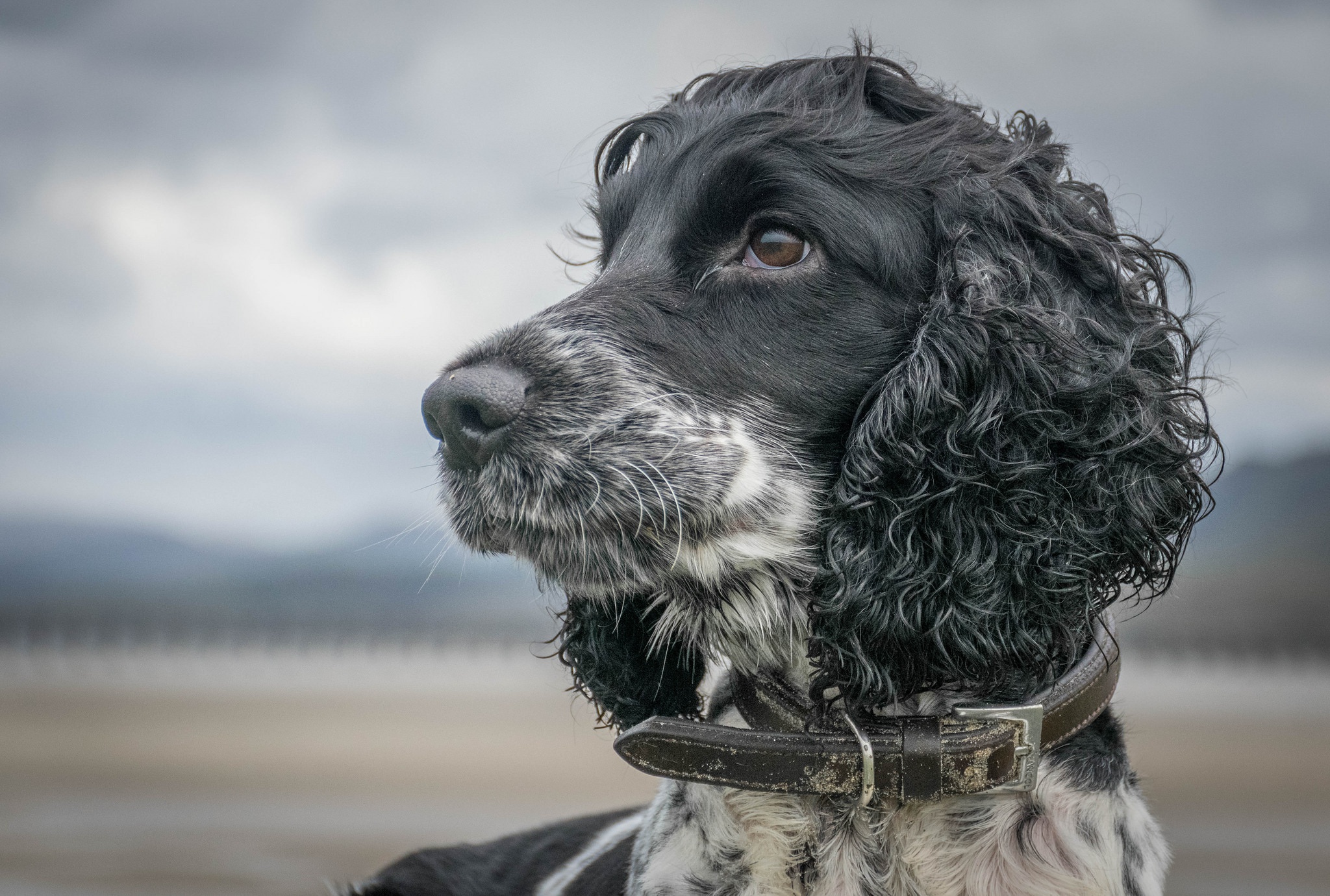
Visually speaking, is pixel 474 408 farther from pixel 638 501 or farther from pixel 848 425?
pixel 848 425

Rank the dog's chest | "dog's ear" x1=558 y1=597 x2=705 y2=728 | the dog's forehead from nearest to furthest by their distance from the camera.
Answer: the dog's chest → the dog's forehead → "dog's ear" x1=558 y1=597 x2=705 y2=728

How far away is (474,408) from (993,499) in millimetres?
1288

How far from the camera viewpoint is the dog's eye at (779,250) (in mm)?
2770

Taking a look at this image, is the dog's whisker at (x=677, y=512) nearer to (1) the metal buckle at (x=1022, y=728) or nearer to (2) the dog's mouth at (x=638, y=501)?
(2) the dog's mouth at (x=638, y=501)

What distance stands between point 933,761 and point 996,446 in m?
0.77

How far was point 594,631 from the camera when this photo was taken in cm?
325

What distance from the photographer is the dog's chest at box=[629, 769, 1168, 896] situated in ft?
8.34

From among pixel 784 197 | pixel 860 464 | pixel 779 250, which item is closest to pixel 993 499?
pixel 860 464

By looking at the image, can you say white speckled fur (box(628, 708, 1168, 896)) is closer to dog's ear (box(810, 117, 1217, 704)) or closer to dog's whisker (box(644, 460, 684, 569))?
dog's ear (box(810, 117, 1217, 704))

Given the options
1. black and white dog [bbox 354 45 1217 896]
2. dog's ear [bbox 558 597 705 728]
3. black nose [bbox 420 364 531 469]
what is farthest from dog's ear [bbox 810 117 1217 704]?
black nose [bbox 420 364 531 469]

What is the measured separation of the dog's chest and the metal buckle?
13 cm

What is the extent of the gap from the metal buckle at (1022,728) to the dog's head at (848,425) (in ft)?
0.42

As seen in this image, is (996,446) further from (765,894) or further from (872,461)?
(765,894)

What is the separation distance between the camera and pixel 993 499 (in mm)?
2611
